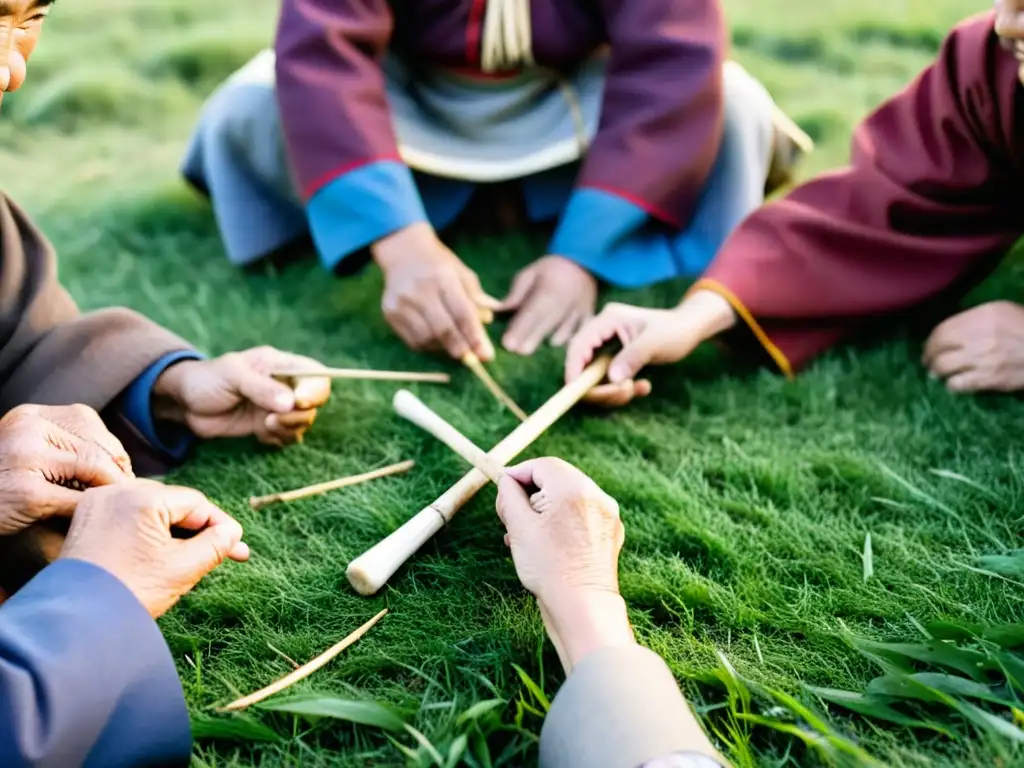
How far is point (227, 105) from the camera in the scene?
2783 millimetres

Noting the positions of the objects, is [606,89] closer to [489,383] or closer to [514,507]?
[489,383]

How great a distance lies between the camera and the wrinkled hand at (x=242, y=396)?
1.92 meters

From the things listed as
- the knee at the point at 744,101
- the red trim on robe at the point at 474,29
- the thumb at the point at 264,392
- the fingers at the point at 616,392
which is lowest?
the fingers at the point at 616,392

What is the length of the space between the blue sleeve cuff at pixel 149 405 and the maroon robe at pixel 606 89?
2.28ft

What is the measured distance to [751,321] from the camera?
2.20 meters

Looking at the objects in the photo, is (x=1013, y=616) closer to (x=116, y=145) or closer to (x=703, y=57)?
(x=703, y=57)

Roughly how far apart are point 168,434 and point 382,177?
2.67ft

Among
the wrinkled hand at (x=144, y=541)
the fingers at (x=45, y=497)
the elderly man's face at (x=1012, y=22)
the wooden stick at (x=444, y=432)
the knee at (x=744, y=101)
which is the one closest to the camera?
the wrinkled hand at (x=144, y=541)

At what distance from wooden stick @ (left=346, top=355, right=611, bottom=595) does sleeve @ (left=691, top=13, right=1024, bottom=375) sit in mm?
444

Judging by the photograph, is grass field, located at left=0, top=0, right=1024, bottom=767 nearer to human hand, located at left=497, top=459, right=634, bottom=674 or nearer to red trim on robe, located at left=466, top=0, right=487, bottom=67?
human hand, located at left=497, top=459, right=634, bottom=674

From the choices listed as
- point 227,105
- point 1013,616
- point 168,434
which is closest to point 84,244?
point 227,105

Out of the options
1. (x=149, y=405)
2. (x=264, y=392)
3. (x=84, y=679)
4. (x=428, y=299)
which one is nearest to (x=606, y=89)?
(x=428, y=299)

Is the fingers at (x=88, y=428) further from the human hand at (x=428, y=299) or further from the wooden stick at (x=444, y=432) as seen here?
the human hand at (x=428, y=299)

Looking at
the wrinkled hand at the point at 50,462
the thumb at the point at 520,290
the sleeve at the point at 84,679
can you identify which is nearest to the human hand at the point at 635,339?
the thumb at the point at 520,290
